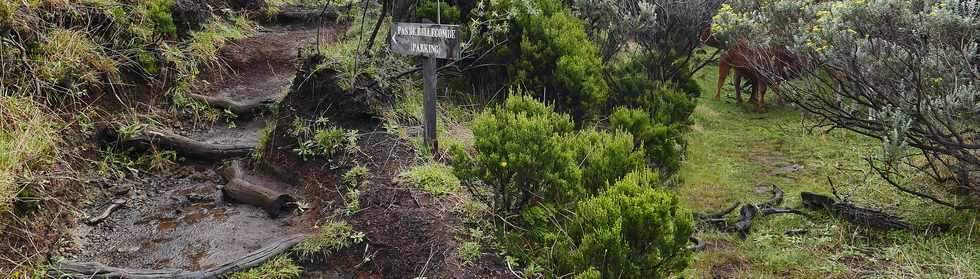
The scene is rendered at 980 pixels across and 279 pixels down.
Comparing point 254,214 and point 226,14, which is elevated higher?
point 226,14

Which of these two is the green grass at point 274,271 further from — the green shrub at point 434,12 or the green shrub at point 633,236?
the green shrub at point 434,12

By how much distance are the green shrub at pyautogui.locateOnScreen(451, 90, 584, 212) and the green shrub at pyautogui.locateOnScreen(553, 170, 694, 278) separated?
55 cm

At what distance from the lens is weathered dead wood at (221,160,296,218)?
4.86 m

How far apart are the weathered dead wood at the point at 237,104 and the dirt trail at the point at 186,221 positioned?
2.2 inches

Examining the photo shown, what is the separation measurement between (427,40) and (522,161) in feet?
4.18

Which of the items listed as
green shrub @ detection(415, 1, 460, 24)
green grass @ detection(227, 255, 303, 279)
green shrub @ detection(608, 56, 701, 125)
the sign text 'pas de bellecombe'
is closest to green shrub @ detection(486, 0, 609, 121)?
green shrub @ detection(415, 1, 460, 24)

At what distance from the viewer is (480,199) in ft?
15.2

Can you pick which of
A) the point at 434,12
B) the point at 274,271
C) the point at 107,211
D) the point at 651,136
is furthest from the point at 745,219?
the point at 107,211

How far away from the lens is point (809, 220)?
5.59 meters

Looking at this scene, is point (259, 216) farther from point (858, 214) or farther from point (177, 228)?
point (858, 214)

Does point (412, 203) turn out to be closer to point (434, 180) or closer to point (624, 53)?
point (434, 180)

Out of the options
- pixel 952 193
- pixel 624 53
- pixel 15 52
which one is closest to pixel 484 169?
pixel 15 52

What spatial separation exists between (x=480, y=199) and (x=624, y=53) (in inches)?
252

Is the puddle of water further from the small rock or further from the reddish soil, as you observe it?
the small rock
